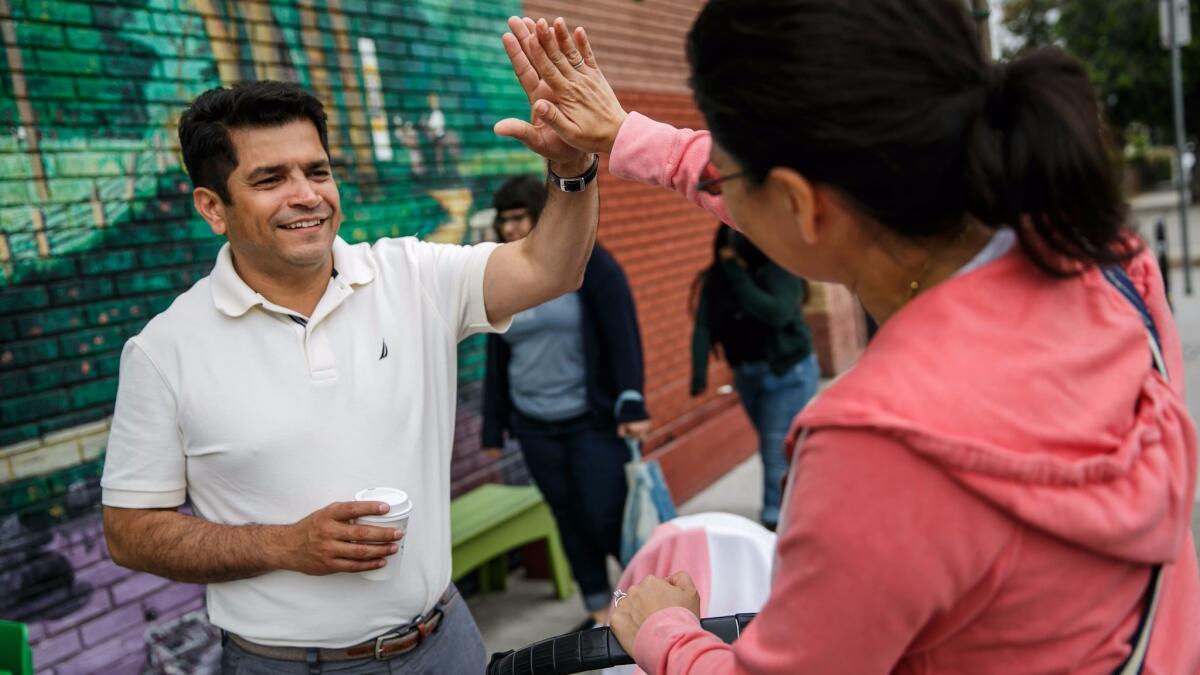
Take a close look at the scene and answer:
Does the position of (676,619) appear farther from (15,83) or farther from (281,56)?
(281,56)

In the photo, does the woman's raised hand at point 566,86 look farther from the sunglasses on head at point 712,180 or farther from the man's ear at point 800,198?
the man's ear at point 800,198

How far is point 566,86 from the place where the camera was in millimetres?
1867

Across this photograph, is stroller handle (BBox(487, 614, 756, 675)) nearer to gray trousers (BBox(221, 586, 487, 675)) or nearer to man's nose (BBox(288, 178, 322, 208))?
gray trousers (BBox(221, 586, 487, 675))

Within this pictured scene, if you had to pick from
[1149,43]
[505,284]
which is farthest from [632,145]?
[1149,43]

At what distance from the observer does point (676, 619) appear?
145cm

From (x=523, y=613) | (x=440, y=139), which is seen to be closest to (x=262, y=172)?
(x=440, y=139)

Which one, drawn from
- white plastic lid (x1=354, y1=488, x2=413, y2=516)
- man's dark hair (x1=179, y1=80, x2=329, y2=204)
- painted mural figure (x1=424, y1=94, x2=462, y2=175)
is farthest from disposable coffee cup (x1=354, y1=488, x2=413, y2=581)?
painted mural figure (x1=424, y1=94, x2=462, y2=175)

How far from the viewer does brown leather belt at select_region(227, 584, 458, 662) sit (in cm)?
213

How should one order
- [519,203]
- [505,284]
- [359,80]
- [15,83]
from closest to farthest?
[505,284] < [15,83] < [519,203] < [359,80]

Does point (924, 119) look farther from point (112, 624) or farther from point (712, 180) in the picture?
point (112, 624)

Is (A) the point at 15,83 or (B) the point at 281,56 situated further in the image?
(B) the point at 281,56

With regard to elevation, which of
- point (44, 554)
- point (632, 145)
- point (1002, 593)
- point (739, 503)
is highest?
point (632, 145)

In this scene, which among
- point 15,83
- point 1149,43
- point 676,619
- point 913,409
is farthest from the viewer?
point 1149,43

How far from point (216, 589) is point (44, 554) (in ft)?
5.53
